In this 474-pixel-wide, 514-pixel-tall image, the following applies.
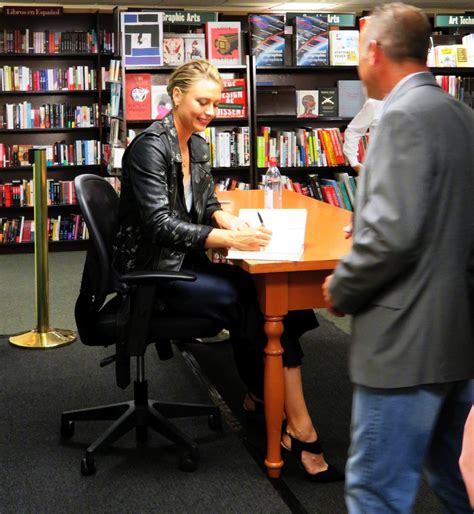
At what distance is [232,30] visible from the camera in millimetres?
6203

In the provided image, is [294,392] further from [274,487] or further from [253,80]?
[253,80]

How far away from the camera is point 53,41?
759 cm

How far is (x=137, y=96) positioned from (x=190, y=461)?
3.87 m

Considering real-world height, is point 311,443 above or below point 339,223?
below

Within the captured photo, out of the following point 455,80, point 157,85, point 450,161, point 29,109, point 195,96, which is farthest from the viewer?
point 29,109

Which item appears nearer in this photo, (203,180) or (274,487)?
(274,487)

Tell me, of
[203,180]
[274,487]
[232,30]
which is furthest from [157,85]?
[274,487]

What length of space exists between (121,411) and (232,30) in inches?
160

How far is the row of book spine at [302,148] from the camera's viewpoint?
257 inches

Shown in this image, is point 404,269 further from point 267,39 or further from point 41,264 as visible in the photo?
point 267,39

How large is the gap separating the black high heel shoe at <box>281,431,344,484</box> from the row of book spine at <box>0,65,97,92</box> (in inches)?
225

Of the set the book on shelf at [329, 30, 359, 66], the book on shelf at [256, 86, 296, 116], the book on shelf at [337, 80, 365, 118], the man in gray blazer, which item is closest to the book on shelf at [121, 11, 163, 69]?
the book on shelf at [256, 86, 296, 116]

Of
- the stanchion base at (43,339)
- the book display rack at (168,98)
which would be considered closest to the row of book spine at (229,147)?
the book display rack at (168,98)

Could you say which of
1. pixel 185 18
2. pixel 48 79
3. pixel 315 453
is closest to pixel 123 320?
pixel 315 453
